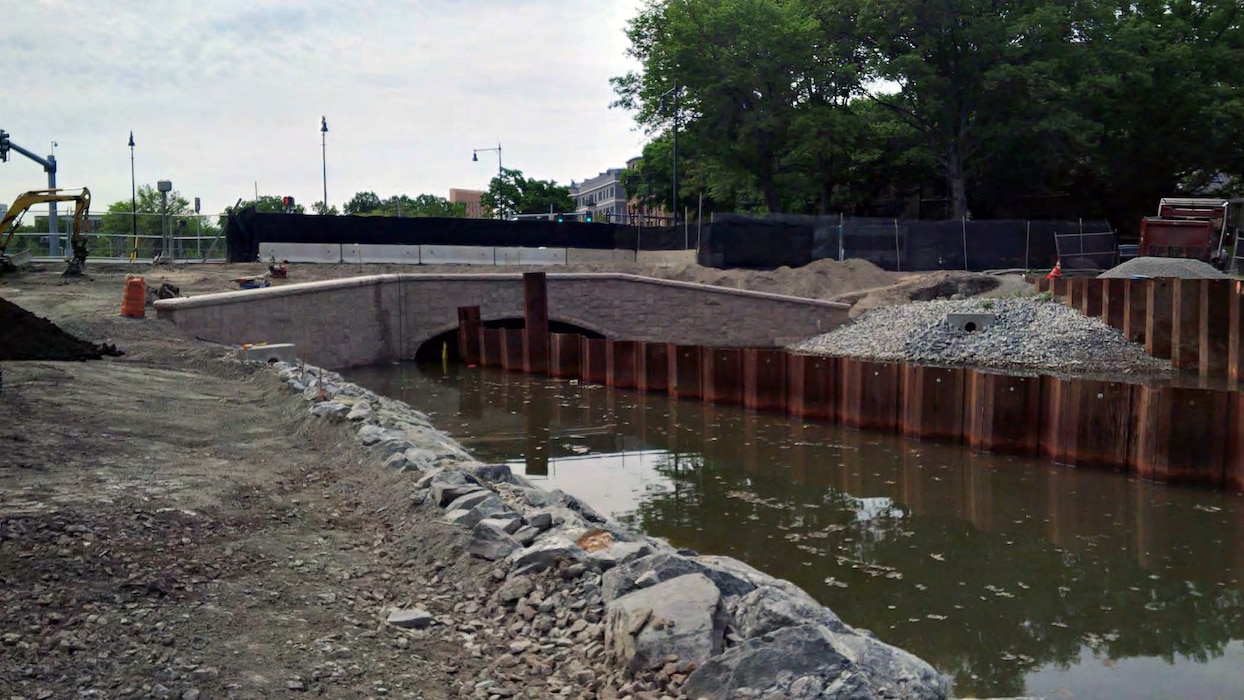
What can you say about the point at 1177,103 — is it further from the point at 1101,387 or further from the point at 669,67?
the point at 1101,387

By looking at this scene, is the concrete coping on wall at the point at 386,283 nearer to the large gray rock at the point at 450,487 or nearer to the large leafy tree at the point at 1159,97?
the large gray rock at the point at 450,487

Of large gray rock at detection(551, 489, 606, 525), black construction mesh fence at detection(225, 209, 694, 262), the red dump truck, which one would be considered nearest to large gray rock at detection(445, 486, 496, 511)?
large gray rock at detection(551, 489, 606, 525)

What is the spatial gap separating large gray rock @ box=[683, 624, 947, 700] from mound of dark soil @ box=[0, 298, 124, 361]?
1007 centimetres

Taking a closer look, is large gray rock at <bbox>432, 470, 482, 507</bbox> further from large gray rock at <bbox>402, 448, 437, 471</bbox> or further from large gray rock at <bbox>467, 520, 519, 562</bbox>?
large gray rock at <bbox>467, 520, 519, 562</bbox>

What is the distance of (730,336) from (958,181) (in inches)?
720

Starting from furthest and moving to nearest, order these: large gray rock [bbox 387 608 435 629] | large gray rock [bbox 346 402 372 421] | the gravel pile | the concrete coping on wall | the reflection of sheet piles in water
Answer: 1. the gravel pile
2. the concrete coping on wall
3. the reflection of sheet piles in water
4. large gray rock [bbox 346 402 372 421]
5. large gray rock [bbox 387 608 435 629]

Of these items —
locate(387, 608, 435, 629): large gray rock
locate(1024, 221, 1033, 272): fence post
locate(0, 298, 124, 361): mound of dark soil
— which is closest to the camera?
locate(387, 608, 435, 629): large gray rock

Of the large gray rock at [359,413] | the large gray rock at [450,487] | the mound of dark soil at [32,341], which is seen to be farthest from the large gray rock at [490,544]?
the mound of dark soil at [32,341]

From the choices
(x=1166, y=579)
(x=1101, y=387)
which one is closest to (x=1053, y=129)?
(x=1101, y=387)

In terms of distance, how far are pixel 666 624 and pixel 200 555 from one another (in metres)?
2.55

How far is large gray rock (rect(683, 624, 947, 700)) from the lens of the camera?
4102 mm

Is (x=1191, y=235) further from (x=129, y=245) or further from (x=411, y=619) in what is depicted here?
(x=129, y=245)

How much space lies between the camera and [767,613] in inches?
181

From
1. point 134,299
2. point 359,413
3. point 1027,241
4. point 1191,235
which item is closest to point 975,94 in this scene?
point 1027,241
